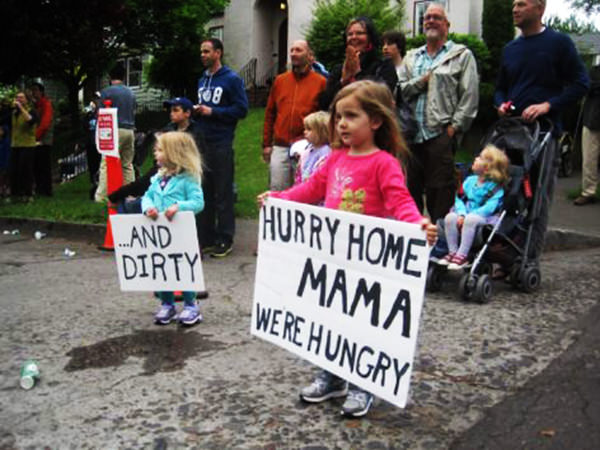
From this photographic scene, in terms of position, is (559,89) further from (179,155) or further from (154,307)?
(154,307)

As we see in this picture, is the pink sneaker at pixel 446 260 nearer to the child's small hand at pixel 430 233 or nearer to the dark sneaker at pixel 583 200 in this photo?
the child's small hand at pixel 430 233

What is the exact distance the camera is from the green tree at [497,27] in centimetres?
2088

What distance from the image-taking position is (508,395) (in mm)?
3240

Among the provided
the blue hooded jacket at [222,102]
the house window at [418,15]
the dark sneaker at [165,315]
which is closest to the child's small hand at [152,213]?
the dark sneaker at [165,315]

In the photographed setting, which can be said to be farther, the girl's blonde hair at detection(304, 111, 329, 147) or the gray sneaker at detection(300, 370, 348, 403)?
the girl's blonde hair at detection(304, 111, 329, 147)

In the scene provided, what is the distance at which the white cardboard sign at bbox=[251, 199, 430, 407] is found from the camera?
2750mm

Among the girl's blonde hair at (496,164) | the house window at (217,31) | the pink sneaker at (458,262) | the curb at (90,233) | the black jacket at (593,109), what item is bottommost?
the curb at (90,233)

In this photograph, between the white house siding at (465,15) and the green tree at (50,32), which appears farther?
the white house siding at (465,15)

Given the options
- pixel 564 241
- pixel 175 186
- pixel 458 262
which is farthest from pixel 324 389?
pixel 564 241

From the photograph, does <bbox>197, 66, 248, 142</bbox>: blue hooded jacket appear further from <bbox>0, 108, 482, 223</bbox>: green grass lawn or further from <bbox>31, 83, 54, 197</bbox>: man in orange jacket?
<bbox>31, 83, 54, 197</bbox>: man in orange jacket

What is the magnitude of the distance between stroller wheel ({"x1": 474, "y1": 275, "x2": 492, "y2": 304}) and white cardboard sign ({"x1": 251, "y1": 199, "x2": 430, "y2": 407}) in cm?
201

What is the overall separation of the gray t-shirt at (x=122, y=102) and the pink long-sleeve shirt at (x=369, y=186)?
23.8ft

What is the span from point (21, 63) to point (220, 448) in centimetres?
1139

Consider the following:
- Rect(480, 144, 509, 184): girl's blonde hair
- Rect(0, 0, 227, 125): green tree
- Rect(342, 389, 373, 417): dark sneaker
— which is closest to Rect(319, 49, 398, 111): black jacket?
Rect(480, 144, 509, 184): girl's blonde hair
